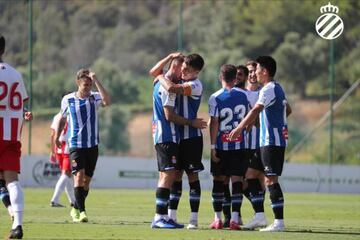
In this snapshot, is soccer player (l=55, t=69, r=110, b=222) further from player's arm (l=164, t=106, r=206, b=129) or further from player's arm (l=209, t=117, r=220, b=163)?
player's arm (l=209, t=117, r=220, b=163)

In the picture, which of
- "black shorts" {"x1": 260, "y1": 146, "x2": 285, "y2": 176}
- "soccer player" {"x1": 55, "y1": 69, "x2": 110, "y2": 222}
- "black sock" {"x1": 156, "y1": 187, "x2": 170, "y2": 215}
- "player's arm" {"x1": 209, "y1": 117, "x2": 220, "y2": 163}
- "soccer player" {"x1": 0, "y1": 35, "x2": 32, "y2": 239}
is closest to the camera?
"soccer player" {"x1": 0, "y1": 35, "x2": 32, "y2": 239}

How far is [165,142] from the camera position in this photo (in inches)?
538

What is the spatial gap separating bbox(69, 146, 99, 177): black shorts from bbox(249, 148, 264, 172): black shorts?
244 cm

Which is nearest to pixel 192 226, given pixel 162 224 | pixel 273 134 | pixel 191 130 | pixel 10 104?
pixel 162 224

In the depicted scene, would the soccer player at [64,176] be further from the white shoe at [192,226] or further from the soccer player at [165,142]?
the white shoe at [192,226]

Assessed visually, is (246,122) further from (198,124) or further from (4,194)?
(4,194)

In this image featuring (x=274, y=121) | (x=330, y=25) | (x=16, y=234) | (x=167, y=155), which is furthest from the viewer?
(x=330, y=25)

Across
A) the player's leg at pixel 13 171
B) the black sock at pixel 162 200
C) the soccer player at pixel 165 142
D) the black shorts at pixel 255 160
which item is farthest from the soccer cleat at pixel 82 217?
the player's leg at pixel 13 171

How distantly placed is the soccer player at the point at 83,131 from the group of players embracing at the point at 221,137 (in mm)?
1558

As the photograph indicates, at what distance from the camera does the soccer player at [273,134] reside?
13.8 m

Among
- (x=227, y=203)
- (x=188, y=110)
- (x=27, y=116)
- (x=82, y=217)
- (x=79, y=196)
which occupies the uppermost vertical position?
(x=188, y=110)

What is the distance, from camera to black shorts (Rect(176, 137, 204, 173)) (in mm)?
13826

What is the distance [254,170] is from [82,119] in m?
2.80

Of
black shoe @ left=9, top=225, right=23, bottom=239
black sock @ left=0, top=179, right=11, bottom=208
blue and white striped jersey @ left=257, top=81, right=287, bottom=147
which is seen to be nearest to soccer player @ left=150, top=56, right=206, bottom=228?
blue and white striped jersey @ left=257, top=81, right=287, bottom=147
